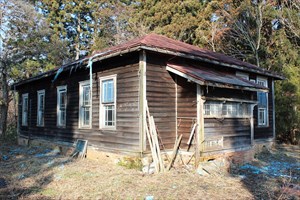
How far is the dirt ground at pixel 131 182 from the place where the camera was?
Answer: 5.96 m

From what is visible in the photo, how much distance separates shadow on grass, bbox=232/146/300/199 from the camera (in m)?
6.09

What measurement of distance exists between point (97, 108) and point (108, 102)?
725mm

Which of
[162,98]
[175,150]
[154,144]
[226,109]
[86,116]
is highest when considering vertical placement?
[162,98]

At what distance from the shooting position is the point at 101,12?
30.0 m

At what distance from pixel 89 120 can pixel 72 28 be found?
24.3 metres

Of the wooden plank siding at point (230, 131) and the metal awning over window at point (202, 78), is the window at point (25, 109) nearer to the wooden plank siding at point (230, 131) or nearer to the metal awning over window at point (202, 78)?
the metal awning over window at point (202, 78)

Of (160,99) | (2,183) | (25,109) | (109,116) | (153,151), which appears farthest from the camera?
(25,109)

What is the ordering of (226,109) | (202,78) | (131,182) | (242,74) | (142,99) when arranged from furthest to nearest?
(242,74) → (226,109) → (142,99) → (202,78) → (131,182)

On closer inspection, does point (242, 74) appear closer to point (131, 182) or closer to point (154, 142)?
point (154, 142)

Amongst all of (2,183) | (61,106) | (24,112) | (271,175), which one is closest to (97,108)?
(61,106)

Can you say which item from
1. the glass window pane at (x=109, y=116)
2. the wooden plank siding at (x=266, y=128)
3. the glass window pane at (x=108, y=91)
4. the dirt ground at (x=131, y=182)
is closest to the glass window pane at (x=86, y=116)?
the glass window pane at (x=109, y=116)

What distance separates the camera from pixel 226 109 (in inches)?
361

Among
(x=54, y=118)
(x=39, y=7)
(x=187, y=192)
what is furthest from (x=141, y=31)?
(x=187, y=192)

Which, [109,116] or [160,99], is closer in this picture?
[160,99]
